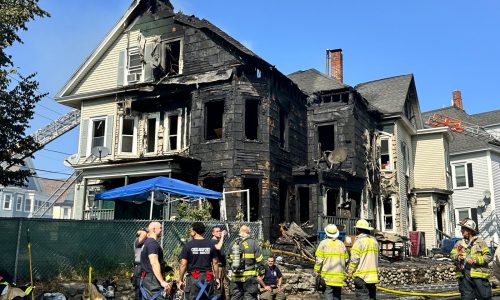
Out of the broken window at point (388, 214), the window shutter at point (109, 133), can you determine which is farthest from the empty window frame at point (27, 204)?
the broken window at point (388, 214)

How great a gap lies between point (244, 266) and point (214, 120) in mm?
11746

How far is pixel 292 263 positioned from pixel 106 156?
9816 millimetres

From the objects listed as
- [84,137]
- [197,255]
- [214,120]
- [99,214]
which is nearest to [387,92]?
[214,120]

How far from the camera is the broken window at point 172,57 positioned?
66.4ft

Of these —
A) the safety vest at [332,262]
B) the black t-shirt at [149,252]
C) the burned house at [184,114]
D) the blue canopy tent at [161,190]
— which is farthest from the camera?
the burned house at [184,114]

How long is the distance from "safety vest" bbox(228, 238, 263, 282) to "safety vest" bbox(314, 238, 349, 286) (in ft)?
3.52

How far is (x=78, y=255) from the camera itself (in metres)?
10.7

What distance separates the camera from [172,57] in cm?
2055

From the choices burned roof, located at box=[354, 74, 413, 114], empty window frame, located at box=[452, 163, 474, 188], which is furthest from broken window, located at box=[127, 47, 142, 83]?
empty window frame, located at box=[452, 163, 474, 188]

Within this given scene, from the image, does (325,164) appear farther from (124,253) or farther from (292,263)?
(124,253)

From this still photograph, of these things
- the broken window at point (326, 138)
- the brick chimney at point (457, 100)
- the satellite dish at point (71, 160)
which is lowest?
the satellite dish at point (71, 160)

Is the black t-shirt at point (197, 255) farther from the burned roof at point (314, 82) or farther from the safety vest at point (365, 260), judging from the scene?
the burned roof at point (314, 82)

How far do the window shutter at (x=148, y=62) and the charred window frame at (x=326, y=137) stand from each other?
8393 millimetres

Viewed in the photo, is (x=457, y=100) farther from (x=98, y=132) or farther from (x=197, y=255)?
(x=197, y=255)
